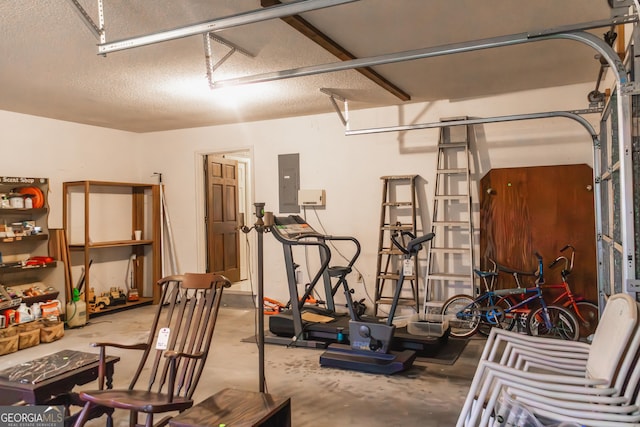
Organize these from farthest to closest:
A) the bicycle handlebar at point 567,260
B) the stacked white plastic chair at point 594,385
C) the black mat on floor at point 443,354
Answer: the bicycle handlebar at point 567,260 < the black mat on floor at point 443,354 < the stacked white plastic chair at point 594,385

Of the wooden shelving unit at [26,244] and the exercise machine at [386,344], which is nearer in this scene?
the exercise machine at [386,344]

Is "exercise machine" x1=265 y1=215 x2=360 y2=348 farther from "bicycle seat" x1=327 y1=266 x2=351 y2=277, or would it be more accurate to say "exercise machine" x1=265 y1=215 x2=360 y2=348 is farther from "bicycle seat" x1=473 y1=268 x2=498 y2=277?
"bicycle seat" x1=473 y1=268 x2=498 y2=277

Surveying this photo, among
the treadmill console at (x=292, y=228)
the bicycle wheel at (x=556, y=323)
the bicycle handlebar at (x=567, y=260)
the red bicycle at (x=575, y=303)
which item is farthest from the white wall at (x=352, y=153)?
the bicycle wheel at (x=556, y=323)

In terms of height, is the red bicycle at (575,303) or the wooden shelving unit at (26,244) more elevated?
the wooden shelving unit at (26,244)

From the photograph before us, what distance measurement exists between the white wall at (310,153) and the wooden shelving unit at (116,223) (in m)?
0.19

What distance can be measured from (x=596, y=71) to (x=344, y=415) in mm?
3930

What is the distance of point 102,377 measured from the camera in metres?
2.55

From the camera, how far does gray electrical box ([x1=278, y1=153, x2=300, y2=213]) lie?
21.2ft

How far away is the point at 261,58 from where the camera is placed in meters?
3.97

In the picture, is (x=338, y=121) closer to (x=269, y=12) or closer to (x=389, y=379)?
(x=389, y=379)

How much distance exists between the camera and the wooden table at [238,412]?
213cm

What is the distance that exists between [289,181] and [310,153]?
49cm

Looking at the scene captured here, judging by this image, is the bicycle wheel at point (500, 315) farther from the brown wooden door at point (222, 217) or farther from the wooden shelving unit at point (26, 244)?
the wooden shelving unit at point (26, 244)

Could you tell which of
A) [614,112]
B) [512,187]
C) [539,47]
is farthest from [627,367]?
[512,187]
